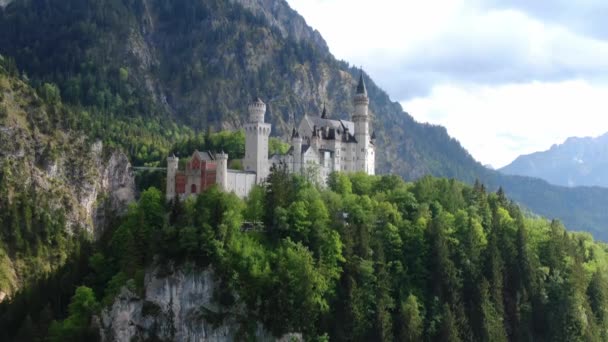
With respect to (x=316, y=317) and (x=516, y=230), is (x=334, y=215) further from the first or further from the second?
(x=516, y=230)

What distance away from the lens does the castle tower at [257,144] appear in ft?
379

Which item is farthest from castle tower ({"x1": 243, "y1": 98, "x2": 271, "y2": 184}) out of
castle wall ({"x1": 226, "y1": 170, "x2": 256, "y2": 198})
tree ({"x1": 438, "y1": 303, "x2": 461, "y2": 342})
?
tree ({"x1": 438, "y1": 303, "x2": 461, "y2": 342})

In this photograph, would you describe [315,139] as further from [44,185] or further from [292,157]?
[44,185]

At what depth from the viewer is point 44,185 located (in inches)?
6713

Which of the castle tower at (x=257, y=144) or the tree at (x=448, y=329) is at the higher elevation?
the castle tower at (x=257, y=144)

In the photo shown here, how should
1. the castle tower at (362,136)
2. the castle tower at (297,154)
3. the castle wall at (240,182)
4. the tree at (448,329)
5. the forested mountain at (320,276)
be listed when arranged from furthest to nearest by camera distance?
the castle tower at (362,136), the castle tower at (297,154), the castle wall at (240,182), the tree at (448,329), the forested mountain at (320,276)

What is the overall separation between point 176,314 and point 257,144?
104 feet

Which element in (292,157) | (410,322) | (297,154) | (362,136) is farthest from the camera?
(362,136)

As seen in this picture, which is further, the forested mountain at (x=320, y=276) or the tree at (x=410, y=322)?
the tree at (x=410, y=322)

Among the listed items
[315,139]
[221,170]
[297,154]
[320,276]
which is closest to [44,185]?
[315,139]

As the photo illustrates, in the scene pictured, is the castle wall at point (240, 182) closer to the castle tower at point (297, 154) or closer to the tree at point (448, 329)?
the castle tower at point (297, 154)

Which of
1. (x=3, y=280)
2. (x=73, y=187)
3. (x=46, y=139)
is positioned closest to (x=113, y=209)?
(x=73, y=187)

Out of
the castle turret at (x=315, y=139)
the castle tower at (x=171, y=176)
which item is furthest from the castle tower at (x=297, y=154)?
the castle tower at (x=171, y=176)

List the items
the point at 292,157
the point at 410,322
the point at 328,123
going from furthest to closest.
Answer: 1. the point at 328,123
2. the point at 292,157
3. the point at 410,322
